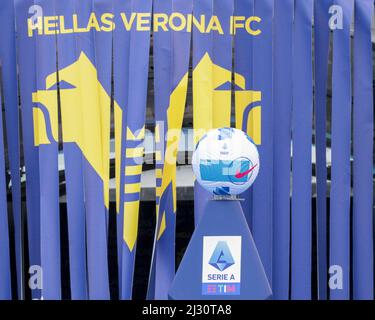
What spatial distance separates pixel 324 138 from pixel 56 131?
1.40m

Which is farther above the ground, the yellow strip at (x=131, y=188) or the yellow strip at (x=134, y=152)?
the yellow strip at (x=134, y=152)

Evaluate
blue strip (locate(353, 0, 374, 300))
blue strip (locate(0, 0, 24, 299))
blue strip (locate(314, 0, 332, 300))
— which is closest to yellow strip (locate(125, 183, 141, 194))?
blue strip (locate(0, 0, 24, 299))

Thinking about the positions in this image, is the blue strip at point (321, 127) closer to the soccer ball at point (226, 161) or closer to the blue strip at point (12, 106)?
the soccer ball at point (226, 161)

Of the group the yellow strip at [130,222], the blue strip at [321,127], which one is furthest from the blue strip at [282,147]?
the yellow strip at [130,222]

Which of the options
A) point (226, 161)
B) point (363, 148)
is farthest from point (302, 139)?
point (226, 161)

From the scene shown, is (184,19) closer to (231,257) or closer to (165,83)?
(165,83)

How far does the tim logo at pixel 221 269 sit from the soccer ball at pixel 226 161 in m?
0.24

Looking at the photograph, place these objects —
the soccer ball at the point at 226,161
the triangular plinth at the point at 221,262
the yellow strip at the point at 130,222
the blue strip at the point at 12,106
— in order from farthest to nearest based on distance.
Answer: the blue strip at the point at 12,106
the yellow strip at the point at 130,222
the triangular plinth at the point at 221,262
the soccer ball at the point at 226,161

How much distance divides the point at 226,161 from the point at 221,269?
0.51m

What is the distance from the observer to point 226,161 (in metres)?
4.61

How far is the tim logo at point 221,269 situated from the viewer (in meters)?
4.73

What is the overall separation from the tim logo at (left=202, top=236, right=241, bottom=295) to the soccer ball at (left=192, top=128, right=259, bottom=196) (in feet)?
0.79

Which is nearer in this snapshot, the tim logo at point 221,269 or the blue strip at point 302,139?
the tim logo at point 221,269

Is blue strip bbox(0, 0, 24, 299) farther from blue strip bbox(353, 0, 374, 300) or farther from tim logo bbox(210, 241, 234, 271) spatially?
blue strip bbox(353, 0, 374, 300)
